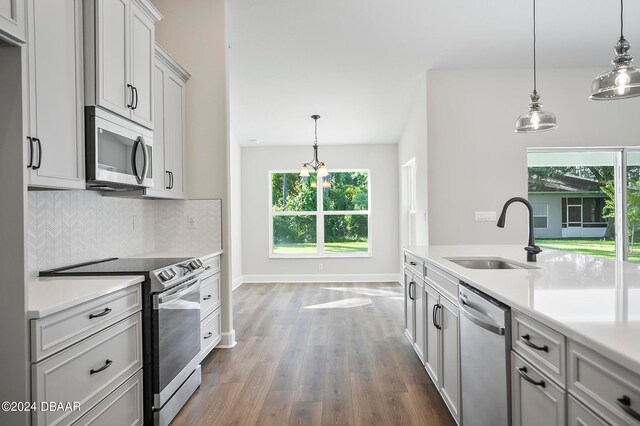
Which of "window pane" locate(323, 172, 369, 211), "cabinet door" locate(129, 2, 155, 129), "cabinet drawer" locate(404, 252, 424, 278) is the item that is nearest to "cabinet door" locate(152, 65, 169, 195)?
"cabinet door" locate(129, 2, 155, 129)

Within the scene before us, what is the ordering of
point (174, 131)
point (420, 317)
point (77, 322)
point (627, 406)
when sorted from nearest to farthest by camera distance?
point (627, 406) → point (77, 322) → point (420, 317) → point (174, 131)

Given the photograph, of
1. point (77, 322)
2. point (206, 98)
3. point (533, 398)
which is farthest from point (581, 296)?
point (206, 98)

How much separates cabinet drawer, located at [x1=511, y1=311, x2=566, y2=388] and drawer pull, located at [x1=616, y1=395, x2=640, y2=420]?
0.75 ft

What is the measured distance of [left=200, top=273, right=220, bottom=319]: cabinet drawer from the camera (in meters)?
3.06

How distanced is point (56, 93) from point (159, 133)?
1.26 meters

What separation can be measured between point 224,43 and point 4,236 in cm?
276

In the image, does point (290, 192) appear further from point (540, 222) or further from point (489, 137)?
point (540, 222)

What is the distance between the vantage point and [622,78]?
5.82 ft

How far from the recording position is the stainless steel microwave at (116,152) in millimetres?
2062

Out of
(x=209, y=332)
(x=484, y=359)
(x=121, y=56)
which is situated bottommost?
(x=209, y=332)

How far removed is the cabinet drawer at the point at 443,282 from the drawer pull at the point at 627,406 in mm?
1158

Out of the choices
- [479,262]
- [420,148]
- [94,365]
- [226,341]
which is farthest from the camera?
[420,148]

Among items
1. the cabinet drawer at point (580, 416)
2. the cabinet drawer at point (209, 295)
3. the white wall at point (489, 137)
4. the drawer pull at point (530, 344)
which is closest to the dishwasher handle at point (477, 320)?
the drawer pull at point (530, 344)

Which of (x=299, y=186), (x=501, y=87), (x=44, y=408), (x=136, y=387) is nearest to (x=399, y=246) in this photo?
(x=299, y=186)
